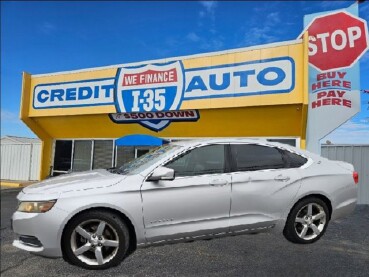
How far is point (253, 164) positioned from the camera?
12.2 ft

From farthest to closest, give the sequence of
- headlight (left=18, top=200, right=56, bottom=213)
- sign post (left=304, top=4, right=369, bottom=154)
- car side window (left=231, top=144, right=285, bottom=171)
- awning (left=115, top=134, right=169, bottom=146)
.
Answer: awning (left=115, top=134, right=169, bottom=146), car side window (left=231, top=144, right=285, bottom=171), headlight (left=18, top=200, right=56, bottom=213), sign post (left=304, top=4, right=369, bottom=154)

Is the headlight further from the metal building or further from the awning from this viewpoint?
the awning

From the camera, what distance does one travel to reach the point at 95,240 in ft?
10.4

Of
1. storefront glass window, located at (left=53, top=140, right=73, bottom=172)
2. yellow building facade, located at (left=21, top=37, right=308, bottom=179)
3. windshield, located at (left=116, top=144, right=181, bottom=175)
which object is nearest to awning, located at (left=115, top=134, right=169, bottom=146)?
yellow building facade, located at (left=21, top=37, right=308, bottom=179)

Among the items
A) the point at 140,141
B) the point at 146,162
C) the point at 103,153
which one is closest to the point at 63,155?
the point at 103,153

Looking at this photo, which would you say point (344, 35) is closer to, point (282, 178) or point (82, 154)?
point (282, 178)

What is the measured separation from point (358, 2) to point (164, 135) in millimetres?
10916

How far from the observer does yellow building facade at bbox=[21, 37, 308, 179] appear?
1060 centimetres

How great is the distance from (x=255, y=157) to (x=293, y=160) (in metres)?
0.49

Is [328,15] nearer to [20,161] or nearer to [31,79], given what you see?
[31,79]

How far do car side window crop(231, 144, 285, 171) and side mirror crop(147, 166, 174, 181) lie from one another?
0.73m

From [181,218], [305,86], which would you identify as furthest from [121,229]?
[305,86]

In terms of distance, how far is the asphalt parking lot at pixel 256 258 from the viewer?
2670 mm

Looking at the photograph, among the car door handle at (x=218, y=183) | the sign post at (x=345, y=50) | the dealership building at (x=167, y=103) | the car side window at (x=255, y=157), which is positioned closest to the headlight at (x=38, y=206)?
the car door handle at (x=218, y=183)
